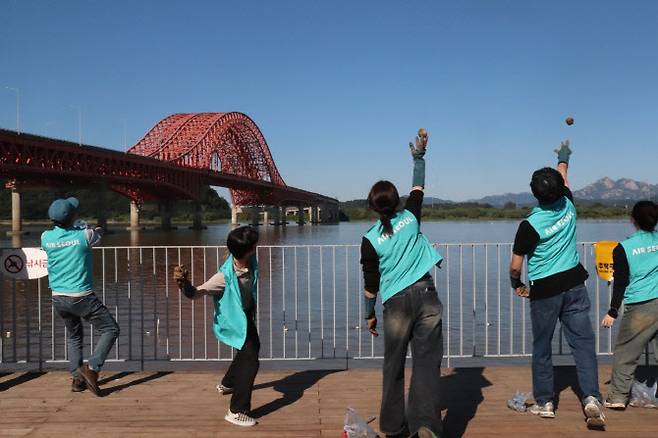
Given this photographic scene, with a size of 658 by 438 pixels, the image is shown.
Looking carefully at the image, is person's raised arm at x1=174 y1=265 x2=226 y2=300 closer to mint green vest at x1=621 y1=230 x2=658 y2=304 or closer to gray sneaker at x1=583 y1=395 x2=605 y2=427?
gray sneaker at x1=583 y1=395 x2=605 y2=427

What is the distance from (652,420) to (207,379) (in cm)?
356

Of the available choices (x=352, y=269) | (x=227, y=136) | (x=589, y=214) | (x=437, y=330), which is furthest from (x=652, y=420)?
(x=589, y=214)

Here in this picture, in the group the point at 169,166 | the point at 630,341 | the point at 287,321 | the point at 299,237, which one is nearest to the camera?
the point at 630,341

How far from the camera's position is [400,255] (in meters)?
3.83

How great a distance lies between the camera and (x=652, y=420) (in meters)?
4.37

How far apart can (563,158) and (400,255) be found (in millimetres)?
1830

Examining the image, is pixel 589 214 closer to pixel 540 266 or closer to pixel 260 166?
pixel 260 166

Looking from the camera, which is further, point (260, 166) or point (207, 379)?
point (260, 166)

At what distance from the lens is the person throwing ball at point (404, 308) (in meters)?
3.78

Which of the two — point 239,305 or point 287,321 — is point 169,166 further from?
point 239,305

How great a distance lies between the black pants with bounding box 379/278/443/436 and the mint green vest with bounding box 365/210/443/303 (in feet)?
0.19

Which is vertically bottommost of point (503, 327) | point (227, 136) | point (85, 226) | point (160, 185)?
point (503, 327)

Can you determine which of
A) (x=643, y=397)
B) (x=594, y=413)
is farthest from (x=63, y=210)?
(x=643, y=397)

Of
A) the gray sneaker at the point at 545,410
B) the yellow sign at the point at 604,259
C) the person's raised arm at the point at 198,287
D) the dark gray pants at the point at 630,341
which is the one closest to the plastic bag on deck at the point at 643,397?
the dark gray pants at the point at 630,341
